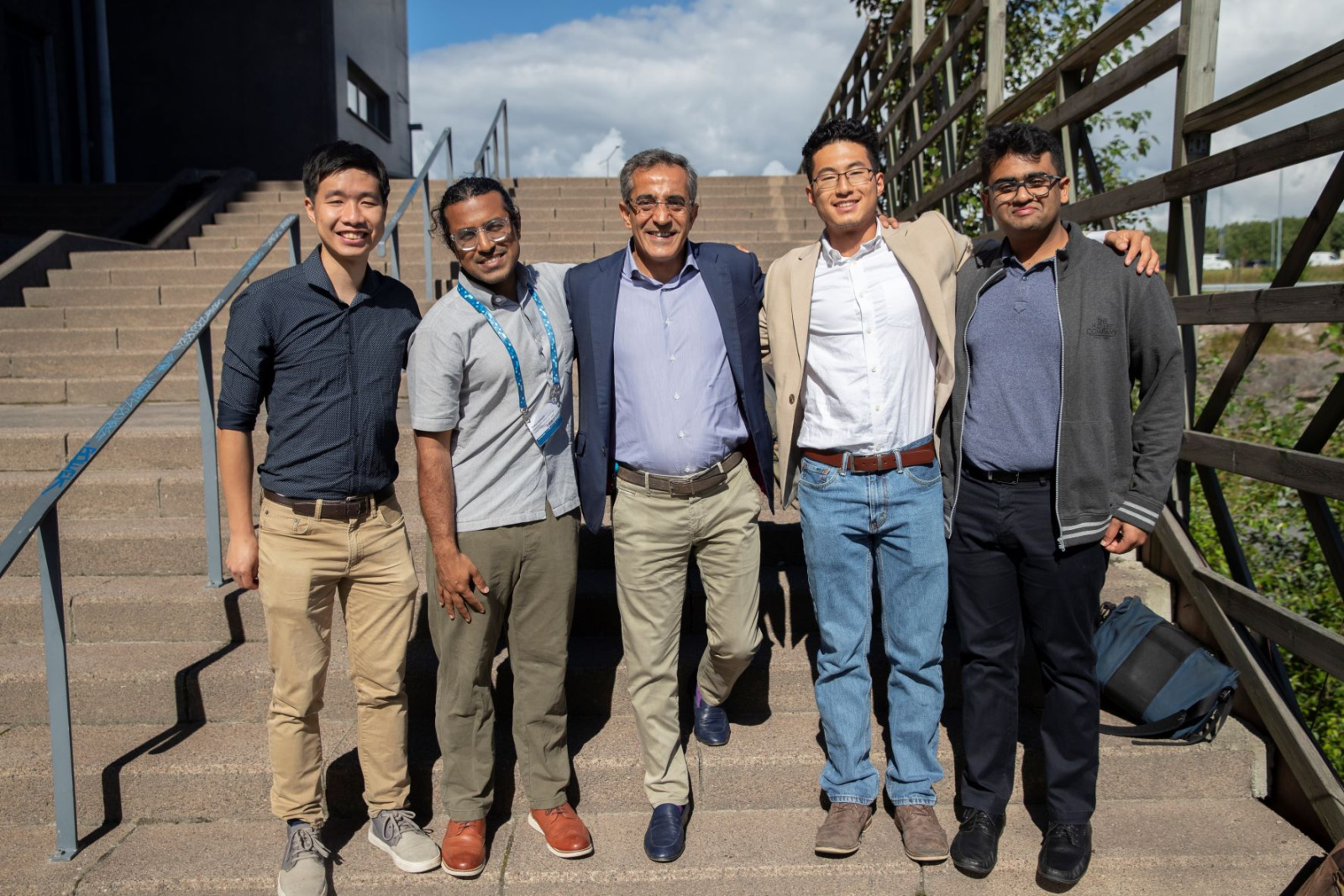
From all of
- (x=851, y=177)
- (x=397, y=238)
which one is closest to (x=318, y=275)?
(x=851, y=177)

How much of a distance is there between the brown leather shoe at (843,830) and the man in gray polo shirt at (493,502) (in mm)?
706

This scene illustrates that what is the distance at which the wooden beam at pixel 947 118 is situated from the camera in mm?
6068

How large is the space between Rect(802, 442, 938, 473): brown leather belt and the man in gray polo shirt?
2.60 feet

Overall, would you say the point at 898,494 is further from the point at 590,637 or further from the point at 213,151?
the point at 213,151

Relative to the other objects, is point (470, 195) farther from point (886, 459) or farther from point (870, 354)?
point (886, 459)

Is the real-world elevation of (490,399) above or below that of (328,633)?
above

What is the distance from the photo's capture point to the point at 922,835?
284 cm

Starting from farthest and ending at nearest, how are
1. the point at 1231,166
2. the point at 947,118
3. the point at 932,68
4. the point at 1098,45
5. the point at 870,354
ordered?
the point at 932,68
the point at 947,118
the point at 1098,45
the point at 1231,166
the point at 870,354

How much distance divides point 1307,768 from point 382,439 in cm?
297

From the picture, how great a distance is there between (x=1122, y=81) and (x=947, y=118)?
3.03m

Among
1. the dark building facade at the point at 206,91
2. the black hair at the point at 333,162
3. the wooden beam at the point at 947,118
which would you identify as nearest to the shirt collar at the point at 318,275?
the black hair at the point at 333,162

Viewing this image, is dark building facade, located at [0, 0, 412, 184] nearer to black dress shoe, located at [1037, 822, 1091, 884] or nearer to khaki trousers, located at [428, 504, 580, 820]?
khaki trousers, located at [428, 504, 580, 820]

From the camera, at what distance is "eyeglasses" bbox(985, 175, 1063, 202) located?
2.64 meters

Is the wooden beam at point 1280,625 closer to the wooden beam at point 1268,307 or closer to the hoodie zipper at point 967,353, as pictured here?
the wooden beam at point 1268,307
